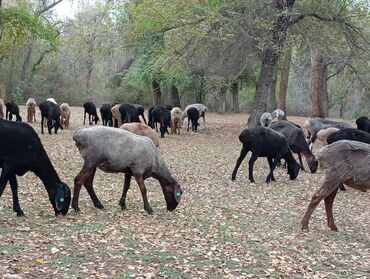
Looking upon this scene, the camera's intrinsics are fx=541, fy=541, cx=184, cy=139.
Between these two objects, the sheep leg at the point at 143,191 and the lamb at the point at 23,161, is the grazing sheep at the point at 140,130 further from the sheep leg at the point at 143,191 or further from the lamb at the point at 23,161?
the lamb at the point at 23,161

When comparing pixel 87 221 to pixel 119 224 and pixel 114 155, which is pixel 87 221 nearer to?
pixel 119 224

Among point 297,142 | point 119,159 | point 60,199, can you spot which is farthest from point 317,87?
point 60,199

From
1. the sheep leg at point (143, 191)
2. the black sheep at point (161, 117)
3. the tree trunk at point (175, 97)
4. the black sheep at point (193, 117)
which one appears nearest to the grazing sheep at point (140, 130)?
the sheep leg at point (143, 191)

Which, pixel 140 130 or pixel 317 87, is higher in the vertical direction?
pixel 317 87

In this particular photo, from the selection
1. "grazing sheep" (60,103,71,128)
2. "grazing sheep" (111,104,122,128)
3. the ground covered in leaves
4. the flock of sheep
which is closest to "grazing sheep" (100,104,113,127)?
"grazing sheep" (111,104,122,128)

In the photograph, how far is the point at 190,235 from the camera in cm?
825

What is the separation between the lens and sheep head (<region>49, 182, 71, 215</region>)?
853cm

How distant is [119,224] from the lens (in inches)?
332

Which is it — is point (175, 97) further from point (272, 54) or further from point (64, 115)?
point (272, 54)

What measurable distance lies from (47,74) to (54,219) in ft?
140

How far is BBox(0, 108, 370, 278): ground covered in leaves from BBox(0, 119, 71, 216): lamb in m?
0.33

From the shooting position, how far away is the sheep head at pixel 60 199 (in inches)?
336

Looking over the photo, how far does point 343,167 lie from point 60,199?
4789mm

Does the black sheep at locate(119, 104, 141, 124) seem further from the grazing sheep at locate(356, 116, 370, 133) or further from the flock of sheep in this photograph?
the flock of sheep
